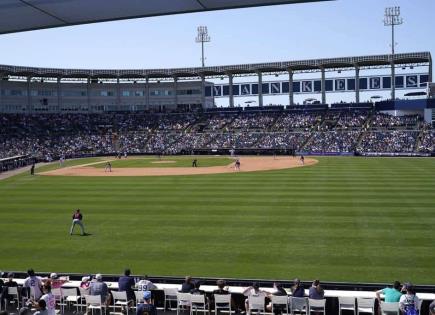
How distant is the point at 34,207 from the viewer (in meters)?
31.7

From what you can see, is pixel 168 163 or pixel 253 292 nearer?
pixel 253 292

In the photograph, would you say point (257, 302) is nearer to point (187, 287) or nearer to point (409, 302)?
point (187, 287)

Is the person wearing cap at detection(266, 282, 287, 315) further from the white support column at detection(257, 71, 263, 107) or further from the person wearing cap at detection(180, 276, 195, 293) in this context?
the white support column at detection(257, 71, 263, 107)

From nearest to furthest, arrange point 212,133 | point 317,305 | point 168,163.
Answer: point 317,305 → point 168,163 → point 212,133

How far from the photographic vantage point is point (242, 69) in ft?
323

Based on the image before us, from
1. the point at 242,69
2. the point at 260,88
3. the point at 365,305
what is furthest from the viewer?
the point at 260,88

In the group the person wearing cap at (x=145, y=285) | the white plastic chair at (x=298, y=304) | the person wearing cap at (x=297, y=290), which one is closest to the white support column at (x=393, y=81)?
the person wearing cap at (x=297, y=290)

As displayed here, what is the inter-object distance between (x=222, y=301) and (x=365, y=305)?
338 centimetres

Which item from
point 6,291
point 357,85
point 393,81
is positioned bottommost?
point 6,291

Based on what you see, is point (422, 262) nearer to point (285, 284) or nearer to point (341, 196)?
point (285, 284)

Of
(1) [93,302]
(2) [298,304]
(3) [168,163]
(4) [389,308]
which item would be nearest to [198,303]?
(2) [298,304]

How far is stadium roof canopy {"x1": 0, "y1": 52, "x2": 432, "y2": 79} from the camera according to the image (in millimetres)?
88938

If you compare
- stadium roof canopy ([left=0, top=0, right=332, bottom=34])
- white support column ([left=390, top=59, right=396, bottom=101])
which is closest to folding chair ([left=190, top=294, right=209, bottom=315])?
stadium roof canopy ([left=0, top=0, right=332, bottom=34])

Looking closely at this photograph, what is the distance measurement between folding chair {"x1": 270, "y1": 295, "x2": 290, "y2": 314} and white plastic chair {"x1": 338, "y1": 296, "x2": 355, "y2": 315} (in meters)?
1.26
